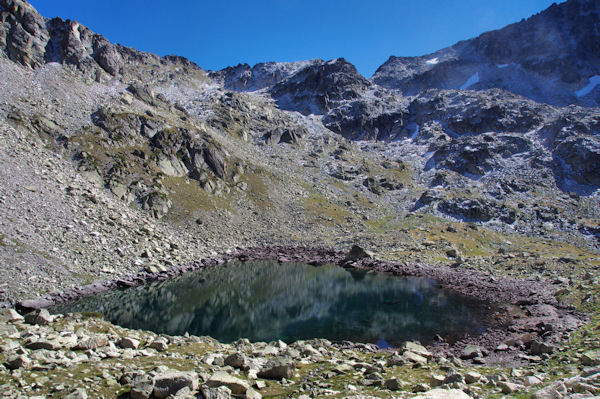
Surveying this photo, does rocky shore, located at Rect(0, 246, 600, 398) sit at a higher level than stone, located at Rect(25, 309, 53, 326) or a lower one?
higher

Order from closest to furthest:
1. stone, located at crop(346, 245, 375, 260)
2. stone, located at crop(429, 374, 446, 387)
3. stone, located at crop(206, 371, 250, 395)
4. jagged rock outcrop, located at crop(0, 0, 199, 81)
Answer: stone, located at crop(206, 371, 250, 395), stone, located at crop(429, 374, 446, 387), stone, located at crop(346, 245, 375, 260), jagged rock outcrop, located at crop(0, 0, 199, 81)

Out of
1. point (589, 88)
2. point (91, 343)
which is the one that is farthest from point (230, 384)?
point (589, 88)

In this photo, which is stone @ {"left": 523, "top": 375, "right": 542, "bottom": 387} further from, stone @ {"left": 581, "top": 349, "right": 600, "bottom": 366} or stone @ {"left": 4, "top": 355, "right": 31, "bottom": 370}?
stone @ {"left": 4, "top": 355, "right": 31, "bottom": 370}

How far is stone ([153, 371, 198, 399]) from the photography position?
11.5 meters

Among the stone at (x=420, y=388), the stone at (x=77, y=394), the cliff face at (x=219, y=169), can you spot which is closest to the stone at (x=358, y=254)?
the cliff face at (x=219, y=169)

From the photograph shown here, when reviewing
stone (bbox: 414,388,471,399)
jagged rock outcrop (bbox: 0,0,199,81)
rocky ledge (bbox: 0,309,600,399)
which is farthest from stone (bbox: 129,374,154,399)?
jagged rock outcrop (bbox: 0,0,199,81)

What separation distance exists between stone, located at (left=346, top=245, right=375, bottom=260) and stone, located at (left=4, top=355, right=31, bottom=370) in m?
59.2

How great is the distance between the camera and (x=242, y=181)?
96.3m

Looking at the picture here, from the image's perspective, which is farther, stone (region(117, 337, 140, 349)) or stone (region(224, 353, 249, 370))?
stone (region(117, 337, 140, 349))

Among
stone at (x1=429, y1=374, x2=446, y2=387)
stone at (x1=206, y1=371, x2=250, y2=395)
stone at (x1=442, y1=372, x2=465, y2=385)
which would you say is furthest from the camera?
stone at (x1=429, y1=374, x2=446, y2=387)

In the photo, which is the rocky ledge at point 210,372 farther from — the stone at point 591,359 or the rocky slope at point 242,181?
the rocky slope at point 242,181

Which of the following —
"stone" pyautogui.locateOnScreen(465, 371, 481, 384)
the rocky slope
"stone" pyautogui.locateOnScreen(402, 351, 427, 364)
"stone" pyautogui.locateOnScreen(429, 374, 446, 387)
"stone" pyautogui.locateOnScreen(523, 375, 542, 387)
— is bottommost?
"stone" pyautogui.locateOnScreen(402, 351, 427, 364)

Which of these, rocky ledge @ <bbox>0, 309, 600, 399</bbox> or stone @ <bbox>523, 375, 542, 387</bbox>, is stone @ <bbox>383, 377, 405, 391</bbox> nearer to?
rocky ledge @ <bbox>0, 309, 600, 399</bbox>

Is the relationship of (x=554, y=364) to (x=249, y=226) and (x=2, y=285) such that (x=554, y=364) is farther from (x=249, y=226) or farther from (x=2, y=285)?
(x=249, y=226)
